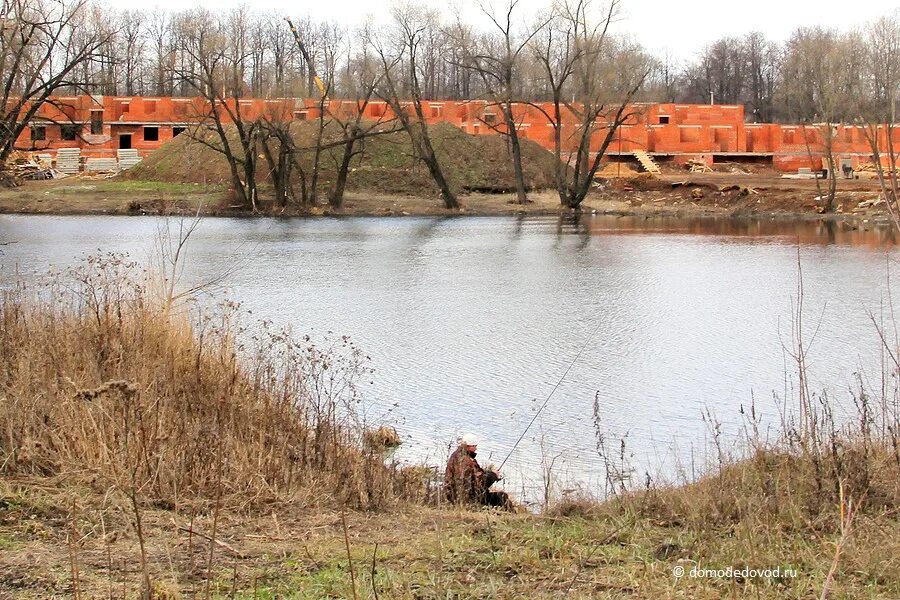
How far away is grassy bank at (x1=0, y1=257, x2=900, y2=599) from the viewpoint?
507cm

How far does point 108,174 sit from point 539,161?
25.5m

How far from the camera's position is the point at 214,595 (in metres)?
4.89

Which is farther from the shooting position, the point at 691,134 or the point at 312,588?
the point at 691,134

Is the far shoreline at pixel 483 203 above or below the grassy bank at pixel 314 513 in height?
above

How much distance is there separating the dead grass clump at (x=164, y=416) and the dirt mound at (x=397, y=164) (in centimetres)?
4737

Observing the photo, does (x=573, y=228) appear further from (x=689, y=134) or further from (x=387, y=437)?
(x=387, y=437)

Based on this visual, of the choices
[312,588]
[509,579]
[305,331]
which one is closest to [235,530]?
[312,588]

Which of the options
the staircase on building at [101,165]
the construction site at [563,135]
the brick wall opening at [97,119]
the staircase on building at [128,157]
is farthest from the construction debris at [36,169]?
the brick wall opening at [97,119]

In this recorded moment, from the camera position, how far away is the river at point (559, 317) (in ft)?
40.1

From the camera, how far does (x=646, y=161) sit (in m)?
66.1

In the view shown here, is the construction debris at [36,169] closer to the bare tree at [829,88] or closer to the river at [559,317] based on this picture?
the river at [559,317]

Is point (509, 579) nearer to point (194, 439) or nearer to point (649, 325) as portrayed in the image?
point (194, 439)

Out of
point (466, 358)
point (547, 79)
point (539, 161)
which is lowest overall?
point (466, 358)

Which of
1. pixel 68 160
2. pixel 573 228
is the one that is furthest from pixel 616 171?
pixel 68 160
